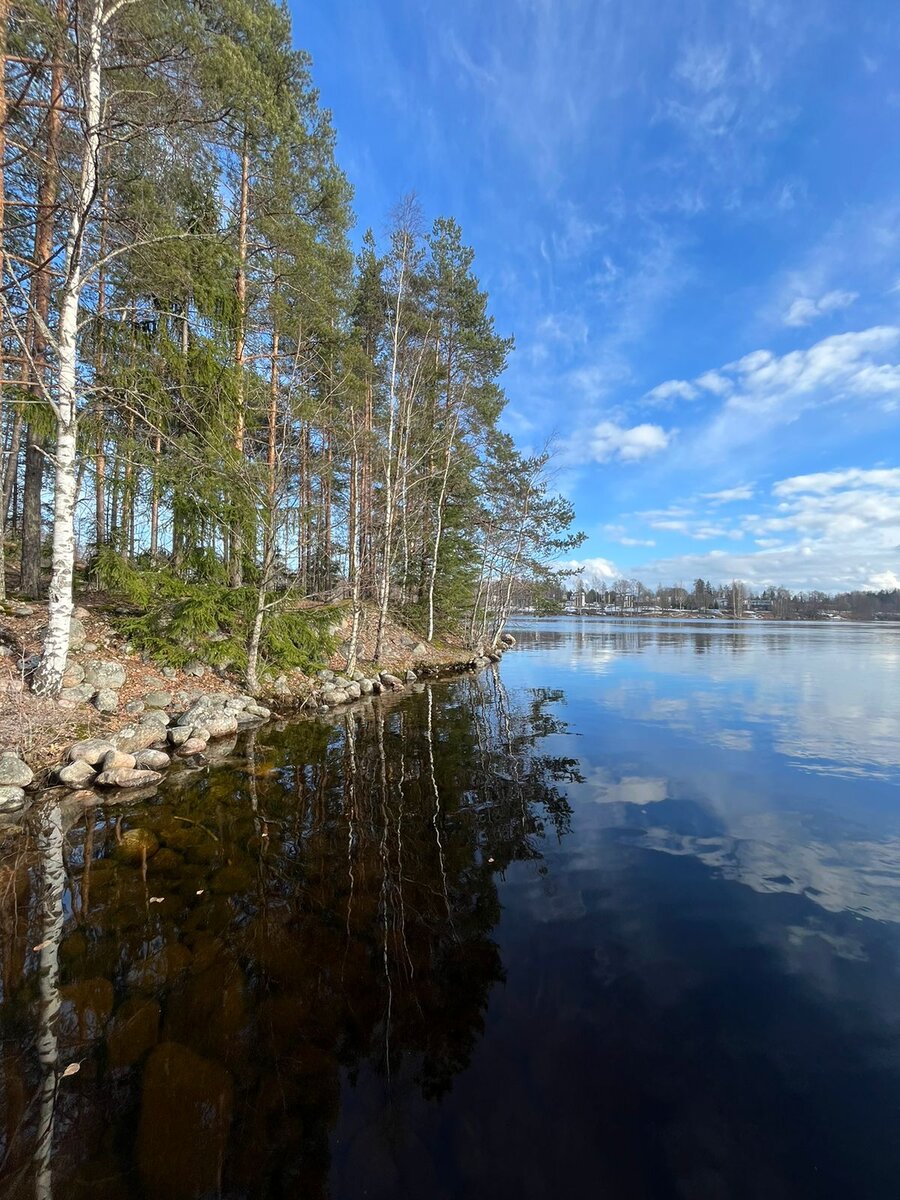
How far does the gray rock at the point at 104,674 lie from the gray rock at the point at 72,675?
3.2 inches

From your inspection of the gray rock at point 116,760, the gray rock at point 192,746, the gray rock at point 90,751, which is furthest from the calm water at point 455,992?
the gray rock at point 192,746

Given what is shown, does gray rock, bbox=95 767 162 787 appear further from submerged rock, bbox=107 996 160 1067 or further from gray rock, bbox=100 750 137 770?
submerged rock, bbox=107 996 160 1067

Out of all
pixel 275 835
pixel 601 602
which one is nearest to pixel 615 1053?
pixel 275 835

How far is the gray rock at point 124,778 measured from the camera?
6770 mm

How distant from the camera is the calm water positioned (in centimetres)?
230

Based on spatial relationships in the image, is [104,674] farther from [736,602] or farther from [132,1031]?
[736,602]

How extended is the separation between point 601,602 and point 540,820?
128 metres

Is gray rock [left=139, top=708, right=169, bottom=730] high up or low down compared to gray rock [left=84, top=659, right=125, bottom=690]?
down

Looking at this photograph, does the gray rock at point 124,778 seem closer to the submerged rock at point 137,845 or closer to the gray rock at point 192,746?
the gray rock at point 192,746

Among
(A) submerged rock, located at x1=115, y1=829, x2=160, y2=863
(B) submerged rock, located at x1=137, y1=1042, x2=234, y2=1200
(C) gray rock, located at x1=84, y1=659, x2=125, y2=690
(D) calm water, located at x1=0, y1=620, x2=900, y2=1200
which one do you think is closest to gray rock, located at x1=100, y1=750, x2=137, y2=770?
(D) calm water, located at x1=0, y1=620, x2=900, y2=1200

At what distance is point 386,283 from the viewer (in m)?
18.2

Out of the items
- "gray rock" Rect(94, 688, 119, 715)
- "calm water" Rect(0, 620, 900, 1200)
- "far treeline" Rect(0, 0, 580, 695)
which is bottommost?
"calm water" Rect(0, 620, 900, 1200)

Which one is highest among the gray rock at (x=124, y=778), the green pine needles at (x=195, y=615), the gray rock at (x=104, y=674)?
the green pine needles at (x=195, y=615)

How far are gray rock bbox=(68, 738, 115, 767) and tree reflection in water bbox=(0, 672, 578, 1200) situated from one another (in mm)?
1329
